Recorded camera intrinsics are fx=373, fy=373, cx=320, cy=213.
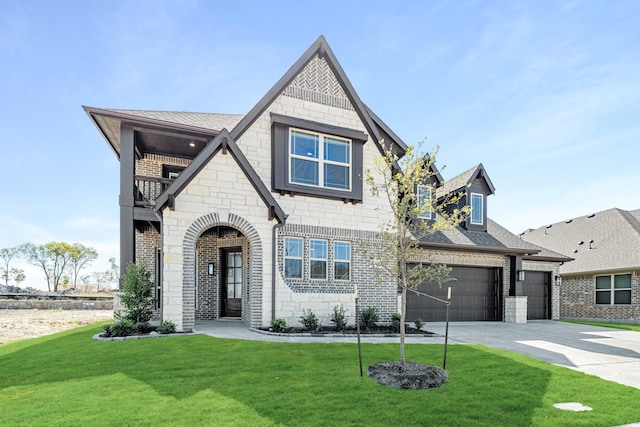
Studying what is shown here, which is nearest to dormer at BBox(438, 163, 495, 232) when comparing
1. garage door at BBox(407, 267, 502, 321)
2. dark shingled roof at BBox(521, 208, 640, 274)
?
garage door at BBox(407, 267, 502, 321)

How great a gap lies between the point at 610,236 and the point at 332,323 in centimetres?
1890

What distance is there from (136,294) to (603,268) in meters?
21.6

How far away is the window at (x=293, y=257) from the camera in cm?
1197

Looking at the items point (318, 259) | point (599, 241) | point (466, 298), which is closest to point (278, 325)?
point (318, 259)

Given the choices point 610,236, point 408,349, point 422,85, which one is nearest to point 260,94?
point 422,85

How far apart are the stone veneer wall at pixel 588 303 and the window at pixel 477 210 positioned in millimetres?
8396

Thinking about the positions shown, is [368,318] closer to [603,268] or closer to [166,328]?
[166,328]

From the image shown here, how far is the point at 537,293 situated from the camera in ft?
59.5

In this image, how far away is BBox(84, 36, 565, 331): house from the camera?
1088 centimetres

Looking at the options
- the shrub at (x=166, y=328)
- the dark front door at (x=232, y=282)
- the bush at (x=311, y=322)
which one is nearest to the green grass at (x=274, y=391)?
the shrub at (x=166, y=328)

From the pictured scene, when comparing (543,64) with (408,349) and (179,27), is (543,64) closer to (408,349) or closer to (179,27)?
(408,349)

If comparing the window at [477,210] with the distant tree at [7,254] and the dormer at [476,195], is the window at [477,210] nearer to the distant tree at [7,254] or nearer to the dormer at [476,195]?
the dormer at [476,195]

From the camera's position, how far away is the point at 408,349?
8992 millimetres

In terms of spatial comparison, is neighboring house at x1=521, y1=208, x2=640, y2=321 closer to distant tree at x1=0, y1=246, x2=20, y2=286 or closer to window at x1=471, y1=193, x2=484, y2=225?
window at x1=471, y1=193, x2=484, y2=225
